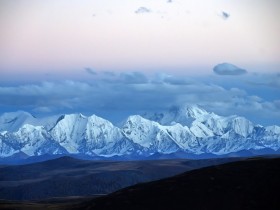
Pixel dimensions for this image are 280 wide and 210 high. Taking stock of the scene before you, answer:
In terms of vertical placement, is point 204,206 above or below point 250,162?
below

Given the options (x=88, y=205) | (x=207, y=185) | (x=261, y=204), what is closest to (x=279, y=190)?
(x=261, y=204)

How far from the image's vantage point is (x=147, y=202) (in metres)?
144

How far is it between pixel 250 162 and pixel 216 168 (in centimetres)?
1007

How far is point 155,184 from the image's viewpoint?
158125 mm

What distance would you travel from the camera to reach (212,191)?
14338 cm

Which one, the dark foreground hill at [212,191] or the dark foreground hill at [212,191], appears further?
the dark foreground hill at [212,191]

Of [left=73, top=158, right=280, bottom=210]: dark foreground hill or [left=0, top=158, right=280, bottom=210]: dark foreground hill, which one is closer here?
[left=0, top=158, right=280, bottom=210]: dark foreground hill

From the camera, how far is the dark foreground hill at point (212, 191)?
135500mm

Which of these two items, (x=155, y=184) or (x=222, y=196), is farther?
(x=155, y=184)

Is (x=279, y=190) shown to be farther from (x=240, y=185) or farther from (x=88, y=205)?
(x=88, y=205)

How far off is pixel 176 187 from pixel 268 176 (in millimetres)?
23054

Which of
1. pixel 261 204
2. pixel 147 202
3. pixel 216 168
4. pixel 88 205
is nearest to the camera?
pixel 261 204

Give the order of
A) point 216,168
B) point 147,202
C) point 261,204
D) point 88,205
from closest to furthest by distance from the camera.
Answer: point 261,204 < point 147,202 < point 88,205 < point 216,168

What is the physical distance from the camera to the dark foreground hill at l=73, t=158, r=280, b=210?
136m
